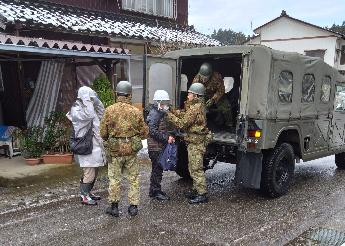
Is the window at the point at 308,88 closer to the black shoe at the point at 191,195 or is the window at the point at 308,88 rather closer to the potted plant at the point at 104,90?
the black shoe at the point at 191,195

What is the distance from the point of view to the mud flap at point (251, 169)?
19.5 feet

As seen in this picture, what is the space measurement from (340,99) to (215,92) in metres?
2.53

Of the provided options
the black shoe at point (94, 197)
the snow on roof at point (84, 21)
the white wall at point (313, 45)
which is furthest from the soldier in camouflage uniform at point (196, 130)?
the white wall at point (313, 45)

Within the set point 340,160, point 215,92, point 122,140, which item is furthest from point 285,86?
point 340,160

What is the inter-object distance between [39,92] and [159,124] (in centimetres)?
467

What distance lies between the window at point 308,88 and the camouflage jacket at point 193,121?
1.84 meters

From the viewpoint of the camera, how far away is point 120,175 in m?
5.43

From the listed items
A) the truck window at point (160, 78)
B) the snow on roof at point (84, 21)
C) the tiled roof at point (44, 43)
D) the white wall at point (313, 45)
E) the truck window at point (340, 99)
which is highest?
the white wall at point (313, 45)

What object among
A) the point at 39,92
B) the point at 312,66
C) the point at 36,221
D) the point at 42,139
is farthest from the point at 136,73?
the point at 36,221

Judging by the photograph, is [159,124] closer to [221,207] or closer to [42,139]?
[221,207]

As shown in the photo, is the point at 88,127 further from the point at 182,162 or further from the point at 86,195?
the point at 182,162

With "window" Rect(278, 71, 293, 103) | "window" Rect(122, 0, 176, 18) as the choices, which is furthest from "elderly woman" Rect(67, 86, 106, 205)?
"window" Rect(122, 0, 176, 18)

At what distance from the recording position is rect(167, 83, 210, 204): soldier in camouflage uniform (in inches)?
233

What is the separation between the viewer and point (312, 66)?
6703 millimetres
